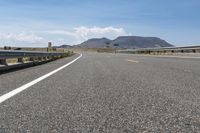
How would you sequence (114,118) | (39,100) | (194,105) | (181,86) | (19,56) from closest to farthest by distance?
1. (114,118)
2. (194,105)
3. (39,100)
4. (181,86)
5. (19,56)

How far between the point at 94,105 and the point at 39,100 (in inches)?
44.2

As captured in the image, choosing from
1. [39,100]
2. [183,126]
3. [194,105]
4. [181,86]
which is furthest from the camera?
[181,86]

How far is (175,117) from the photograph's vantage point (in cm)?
476

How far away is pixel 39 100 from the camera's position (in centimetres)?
618

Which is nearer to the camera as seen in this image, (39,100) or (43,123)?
(43,123)

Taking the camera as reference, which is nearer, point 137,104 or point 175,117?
point 175,117

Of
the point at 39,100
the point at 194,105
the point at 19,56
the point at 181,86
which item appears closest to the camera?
the point at 194,105

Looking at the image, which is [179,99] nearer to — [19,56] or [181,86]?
[181,86]

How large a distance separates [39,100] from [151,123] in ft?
8.18

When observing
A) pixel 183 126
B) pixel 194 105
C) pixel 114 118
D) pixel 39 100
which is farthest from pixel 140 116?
pixel 39 100

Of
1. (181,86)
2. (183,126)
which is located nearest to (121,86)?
(181,86)

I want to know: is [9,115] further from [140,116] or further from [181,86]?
[181,86]

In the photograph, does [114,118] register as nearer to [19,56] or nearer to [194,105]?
[194,105]

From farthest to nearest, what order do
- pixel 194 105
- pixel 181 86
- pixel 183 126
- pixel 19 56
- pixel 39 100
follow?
1. pixel 19 56
2. pixel 181 86
3. pixel 39 100
4. pixel 194 105
5. pixel 183 126
